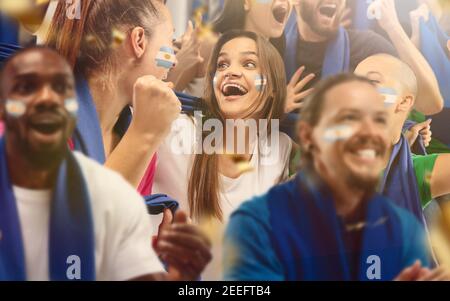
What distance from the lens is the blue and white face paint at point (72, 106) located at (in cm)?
203

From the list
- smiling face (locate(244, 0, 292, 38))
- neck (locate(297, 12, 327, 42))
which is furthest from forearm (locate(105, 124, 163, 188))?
neck (locate(297, 12, 327, 42))

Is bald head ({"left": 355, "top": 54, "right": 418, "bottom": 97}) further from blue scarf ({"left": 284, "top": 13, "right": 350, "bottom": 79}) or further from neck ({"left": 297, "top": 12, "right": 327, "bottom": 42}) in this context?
neck ({"left": 297, "top": 12, "right": 327, "bottom": 42})

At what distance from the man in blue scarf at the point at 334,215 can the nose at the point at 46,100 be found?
0.70 metres

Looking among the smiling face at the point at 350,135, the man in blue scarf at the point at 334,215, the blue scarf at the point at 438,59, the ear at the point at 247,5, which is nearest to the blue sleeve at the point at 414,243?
the man in blue scarf at the point at 334,215

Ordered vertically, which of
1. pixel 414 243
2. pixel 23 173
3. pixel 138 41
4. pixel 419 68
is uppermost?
pixel 138 41

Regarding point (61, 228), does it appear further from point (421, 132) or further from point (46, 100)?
point (421, 132)

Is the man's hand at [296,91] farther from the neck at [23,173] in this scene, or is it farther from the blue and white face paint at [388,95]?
the neck at [23,173]

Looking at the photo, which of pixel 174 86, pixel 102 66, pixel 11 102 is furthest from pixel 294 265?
pixel 11 102

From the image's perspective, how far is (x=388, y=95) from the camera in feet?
6.92

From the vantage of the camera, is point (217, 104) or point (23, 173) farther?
point (217, 104)

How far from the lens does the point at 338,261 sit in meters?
2.05

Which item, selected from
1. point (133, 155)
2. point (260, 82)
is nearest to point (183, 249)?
point (133, 155)

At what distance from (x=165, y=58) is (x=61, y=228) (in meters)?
0.67
